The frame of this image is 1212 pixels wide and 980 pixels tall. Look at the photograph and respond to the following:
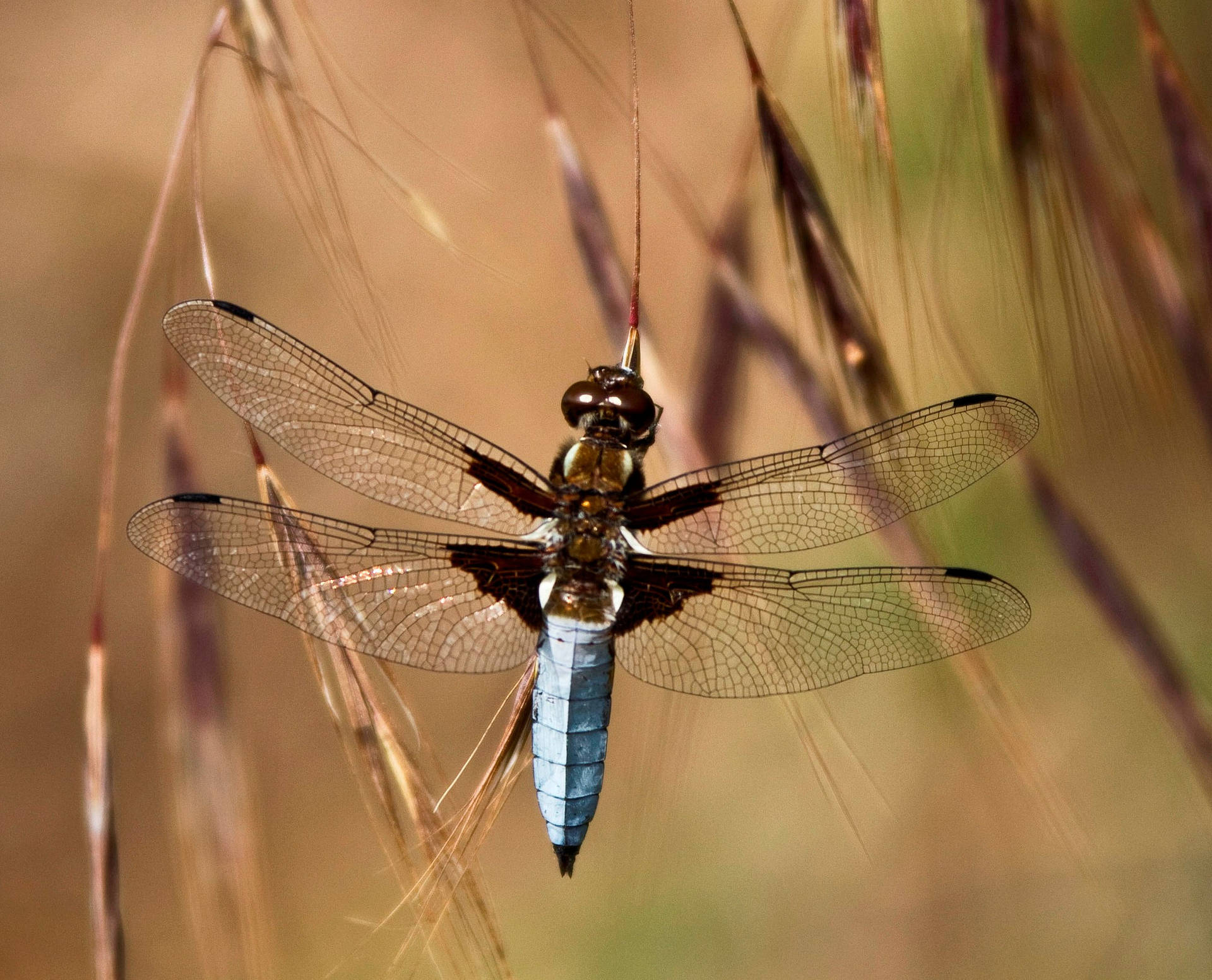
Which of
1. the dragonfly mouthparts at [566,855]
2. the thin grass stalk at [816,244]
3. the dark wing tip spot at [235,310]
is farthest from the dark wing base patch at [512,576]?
the thin grass stalk at [816,244]

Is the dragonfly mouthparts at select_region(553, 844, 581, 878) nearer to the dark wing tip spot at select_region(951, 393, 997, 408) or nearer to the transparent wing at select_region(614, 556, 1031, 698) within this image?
the transparent wing at select_region(614, 556, 1031, 698)

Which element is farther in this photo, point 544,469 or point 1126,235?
point 544,469

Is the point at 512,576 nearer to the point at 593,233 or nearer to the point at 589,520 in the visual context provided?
the point at 589,520

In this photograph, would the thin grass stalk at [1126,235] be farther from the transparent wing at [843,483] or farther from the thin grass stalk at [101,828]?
the thin grass stalk at [101,828]

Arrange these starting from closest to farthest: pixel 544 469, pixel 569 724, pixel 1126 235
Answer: pixel 1126 235 → pixel 569 724 → pixel 544 469

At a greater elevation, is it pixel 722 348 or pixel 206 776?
pixel 722 348

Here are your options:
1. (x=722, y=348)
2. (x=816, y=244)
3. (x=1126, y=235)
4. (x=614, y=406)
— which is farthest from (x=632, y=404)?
(x=1126, y=235)

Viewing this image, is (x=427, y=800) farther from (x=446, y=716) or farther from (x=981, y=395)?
(x=446, y=716)
